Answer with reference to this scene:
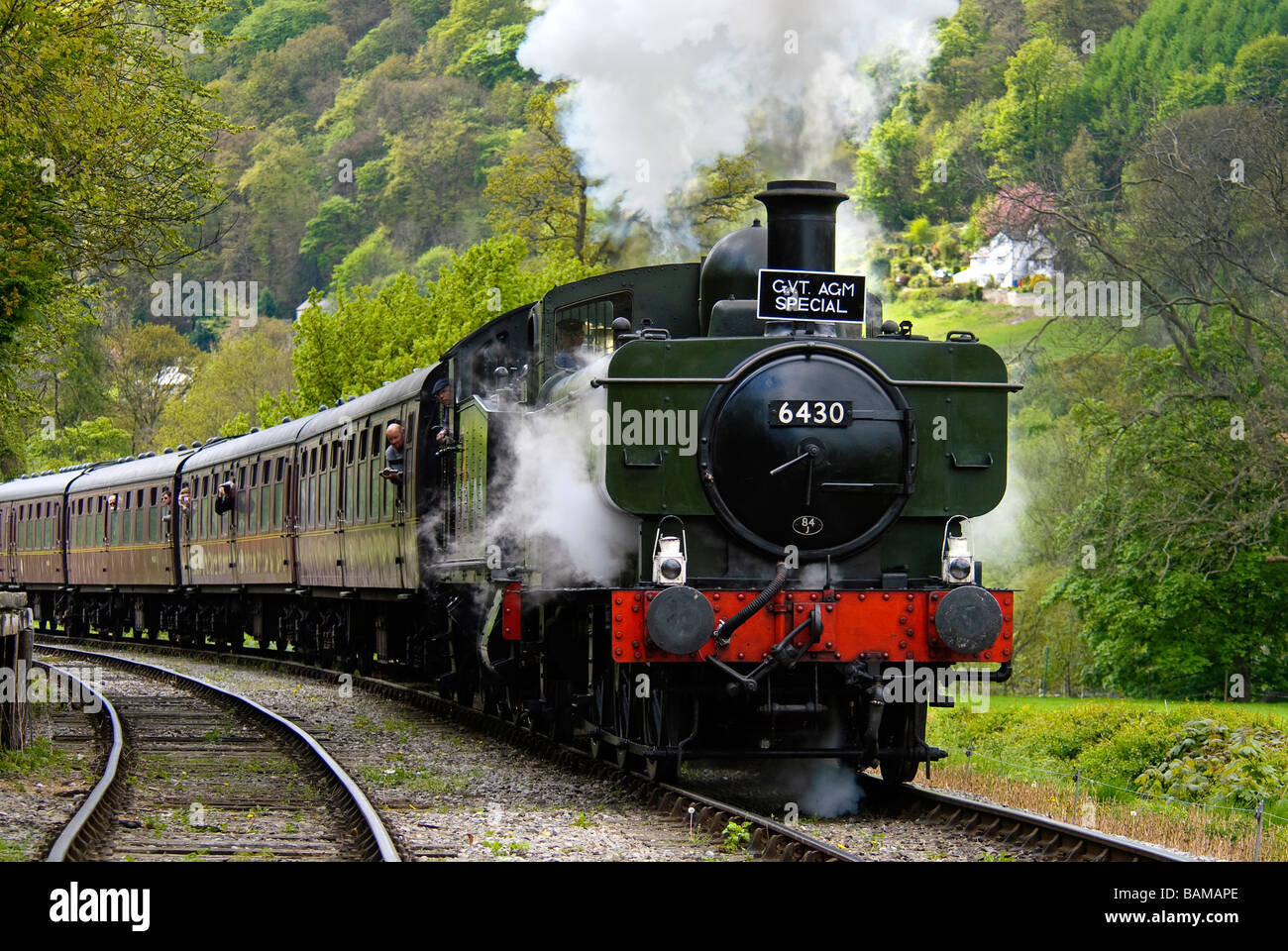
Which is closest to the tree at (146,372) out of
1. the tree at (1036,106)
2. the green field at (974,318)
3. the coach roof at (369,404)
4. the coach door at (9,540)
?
the coach door at (9,540)

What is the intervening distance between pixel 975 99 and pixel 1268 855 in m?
82.7

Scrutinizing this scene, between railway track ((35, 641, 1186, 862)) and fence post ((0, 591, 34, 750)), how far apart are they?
4.09 metres

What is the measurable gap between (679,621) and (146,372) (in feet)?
219

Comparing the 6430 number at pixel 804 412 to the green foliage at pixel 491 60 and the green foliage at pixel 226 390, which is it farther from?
the green foliage at pixel 491 60

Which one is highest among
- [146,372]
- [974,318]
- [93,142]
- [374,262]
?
[374,262]

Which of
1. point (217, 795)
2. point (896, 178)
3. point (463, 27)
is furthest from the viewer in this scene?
point (463, 27)

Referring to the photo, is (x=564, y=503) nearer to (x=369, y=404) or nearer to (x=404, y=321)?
(x=369, y=404)

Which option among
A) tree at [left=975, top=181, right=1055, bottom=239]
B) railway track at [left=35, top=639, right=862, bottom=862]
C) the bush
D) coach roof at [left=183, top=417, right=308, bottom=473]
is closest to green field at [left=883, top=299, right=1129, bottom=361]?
tree at [left=975, top=181, right=1055, bottom=239]

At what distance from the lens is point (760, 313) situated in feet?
32.1

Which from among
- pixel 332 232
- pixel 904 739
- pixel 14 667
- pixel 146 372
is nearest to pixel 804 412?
pixel 904 739

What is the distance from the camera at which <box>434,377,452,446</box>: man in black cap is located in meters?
14.5

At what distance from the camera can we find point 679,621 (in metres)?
9.21

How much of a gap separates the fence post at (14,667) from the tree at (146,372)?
5008 cm

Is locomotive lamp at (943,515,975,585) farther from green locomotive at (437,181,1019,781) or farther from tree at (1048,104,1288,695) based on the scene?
tree at (1048,104,1288,695)
